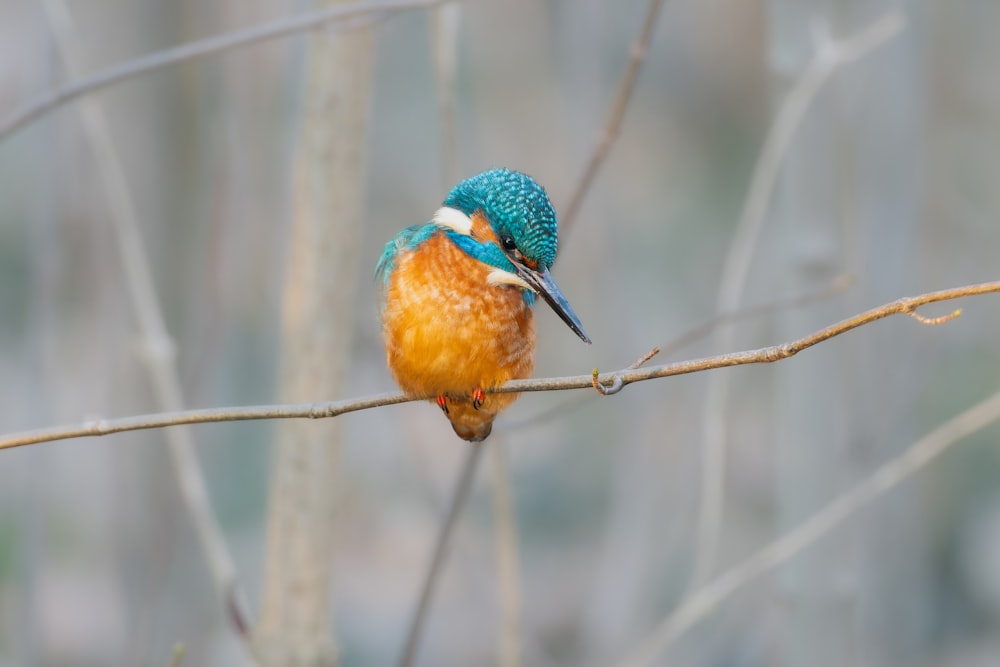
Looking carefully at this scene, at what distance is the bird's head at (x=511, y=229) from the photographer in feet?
4.74

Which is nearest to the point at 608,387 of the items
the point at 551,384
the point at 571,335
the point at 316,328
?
the point at 551,384

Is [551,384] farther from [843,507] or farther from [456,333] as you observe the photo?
[843,507]

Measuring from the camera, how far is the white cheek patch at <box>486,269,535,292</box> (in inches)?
57.2

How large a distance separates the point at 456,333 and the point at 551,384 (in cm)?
44

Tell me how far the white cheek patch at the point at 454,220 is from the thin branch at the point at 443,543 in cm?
35

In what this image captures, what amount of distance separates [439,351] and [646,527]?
164cm

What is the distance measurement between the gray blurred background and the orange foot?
0.61 meters

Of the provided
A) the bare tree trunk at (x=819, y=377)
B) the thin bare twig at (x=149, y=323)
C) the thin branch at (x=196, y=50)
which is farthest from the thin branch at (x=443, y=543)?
the thin branch at (x=196, y=50)

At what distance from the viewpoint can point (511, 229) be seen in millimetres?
1480

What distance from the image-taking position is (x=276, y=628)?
177 cm

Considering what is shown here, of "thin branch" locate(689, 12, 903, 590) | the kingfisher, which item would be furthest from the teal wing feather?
"thin branch" locate(689, 12, 903, 590)

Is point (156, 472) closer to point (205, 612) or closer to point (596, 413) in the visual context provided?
point (205, 612)

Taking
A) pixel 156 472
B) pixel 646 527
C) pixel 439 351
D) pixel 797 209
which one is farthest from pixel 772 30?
pixel 156 472

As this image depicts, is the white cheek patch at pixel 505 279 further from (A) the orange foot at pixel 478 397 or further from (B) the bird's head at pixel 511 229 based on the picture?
(A) the orange foot at pixel 478 397
